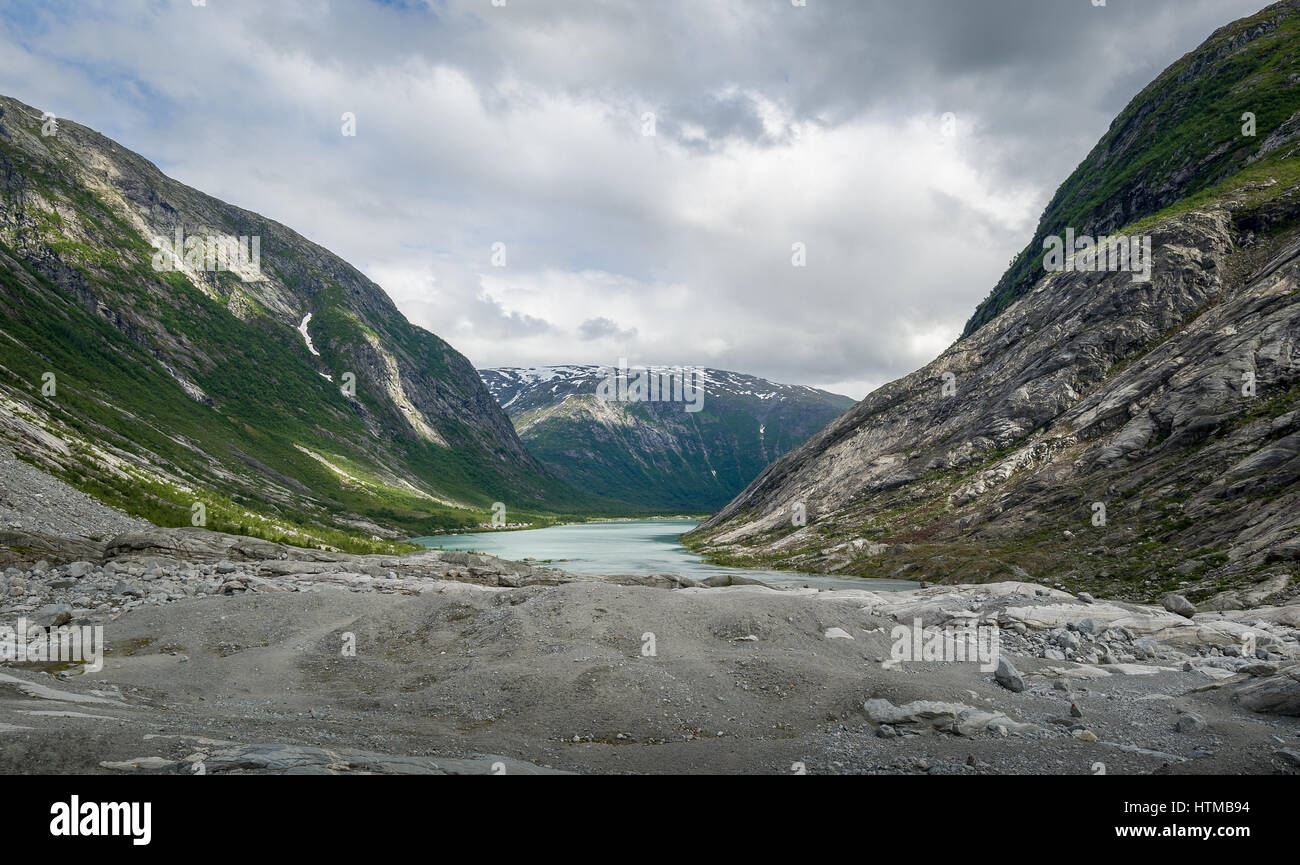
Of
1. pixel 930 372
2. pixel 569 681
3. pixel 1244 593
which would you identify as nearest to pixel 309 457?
pixel 930 372

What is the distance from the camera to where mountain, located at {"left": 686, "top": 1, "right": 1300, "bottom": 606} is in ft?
158

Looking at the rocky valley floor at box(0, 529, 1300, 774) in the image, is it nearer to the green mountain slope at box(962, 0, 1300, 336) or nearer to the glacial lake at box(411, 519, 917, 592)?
the glacial lake at box(411, 519, 917, 592)

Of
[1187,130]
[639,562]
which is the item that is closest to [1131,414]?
[639,562]

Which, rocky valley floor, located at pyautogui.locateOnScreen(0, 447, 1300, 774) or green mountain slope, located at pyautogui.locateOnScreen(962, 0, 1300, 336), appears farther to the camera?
green mountain slope, located at pyautogui.locateOnScreen(962, 0, 1300, 336)

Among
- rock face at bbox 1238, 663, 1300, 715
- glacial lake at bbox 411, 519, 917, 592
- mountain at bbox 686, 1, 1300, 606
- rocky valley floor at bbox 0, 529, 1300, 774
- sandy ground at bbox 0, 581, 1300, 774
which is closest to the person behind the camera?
sandy ground at bbox 0, 581, 1300, 774

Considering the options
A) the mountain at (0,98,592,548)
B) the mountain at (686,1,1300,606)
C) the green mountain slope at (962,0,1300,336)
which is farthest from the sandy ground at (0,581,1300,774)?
the green mountain slope at (962,0,1300,336)

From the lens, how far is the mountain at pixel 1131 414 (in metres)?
48.2

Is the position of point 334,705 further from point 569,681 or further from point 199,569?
point 199,569

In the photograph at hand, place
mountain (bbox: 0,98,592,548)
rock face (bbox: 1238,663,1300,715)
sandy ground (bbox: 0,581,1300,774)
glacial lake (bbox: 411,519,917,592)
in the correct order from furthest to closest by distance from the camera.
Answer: mountain (bbox: 0,98,592,548), glacial lake (bbox: 411,519,917,592), rock face (bbox: 1238,663,1300,715), sandy ground (bbox: 0,581,1300,774)

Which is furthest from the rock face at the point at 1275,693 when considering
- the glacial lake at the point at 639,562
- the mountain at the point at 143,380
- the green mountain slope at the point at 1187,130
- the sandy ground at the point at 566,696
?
the green mountain slope at the point at 1187,130

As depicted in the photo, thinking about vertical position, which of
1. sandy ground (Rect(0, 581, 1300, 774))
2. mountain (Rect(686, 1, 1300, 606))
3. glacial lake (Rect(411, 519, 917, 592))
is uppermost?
mountain (Rect(686, 1, 1300, 606))

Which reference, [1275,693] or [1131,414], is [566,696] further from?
[1131,414]

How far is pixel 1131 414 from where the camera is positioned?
67.1 metres
